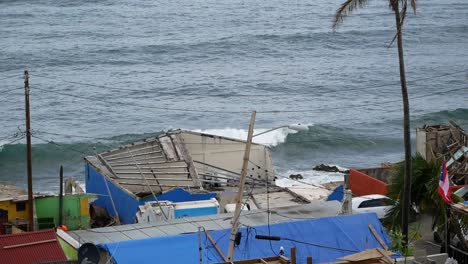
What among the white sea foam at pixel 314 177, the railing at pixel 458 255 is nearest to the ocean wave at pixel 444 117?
the white sea foam at pixel 314 177

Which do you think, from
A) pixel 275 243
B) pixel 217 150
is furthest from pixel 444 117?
pixel 275 243

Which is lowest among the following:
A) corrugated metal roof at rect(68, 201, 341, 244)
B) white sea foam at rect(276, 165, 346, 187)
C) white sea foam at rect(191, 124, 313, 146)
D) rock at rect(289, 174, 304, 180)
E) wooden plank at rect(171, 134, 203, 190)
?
white sea foam at rect(276, 165, 346, 187)

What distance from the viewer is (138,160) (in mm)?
33750

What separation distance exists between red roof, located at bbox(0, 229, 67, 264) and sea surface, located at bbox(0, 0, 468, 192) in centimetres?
1977

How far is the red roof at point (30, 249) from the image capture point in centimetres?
2056

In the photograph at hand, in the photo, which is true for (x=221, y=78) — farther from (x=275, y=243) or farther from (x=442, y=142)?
(x=275, y=243)

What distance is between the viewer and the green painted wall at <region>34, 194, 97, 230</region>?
29375 mm

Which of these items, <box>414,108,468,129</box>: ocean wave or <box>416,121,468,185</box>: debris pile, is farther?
<box>414,108,468,129</box>: ocean wave

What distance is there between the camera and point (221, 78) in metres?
75.6

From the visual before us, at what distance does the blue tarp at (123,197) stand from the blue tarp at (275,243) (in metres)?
7.04

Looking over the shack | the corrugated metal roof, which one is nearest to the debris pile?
the shack

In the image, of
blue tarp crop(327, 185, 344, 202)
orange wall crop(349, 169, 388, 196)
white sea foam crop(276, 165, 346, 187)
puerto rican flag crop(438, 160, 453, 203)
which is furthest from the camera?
white sea foam crop(276, 165, 346, 187)

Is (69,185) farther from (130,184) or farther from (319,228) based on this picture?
(319,228)

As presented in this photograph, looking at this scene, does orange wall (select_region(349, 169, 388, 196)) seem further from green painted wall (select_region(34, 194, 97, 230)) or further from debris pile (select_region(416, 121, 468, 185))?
green painted wall (select_region(34, 194, 97, 230))
